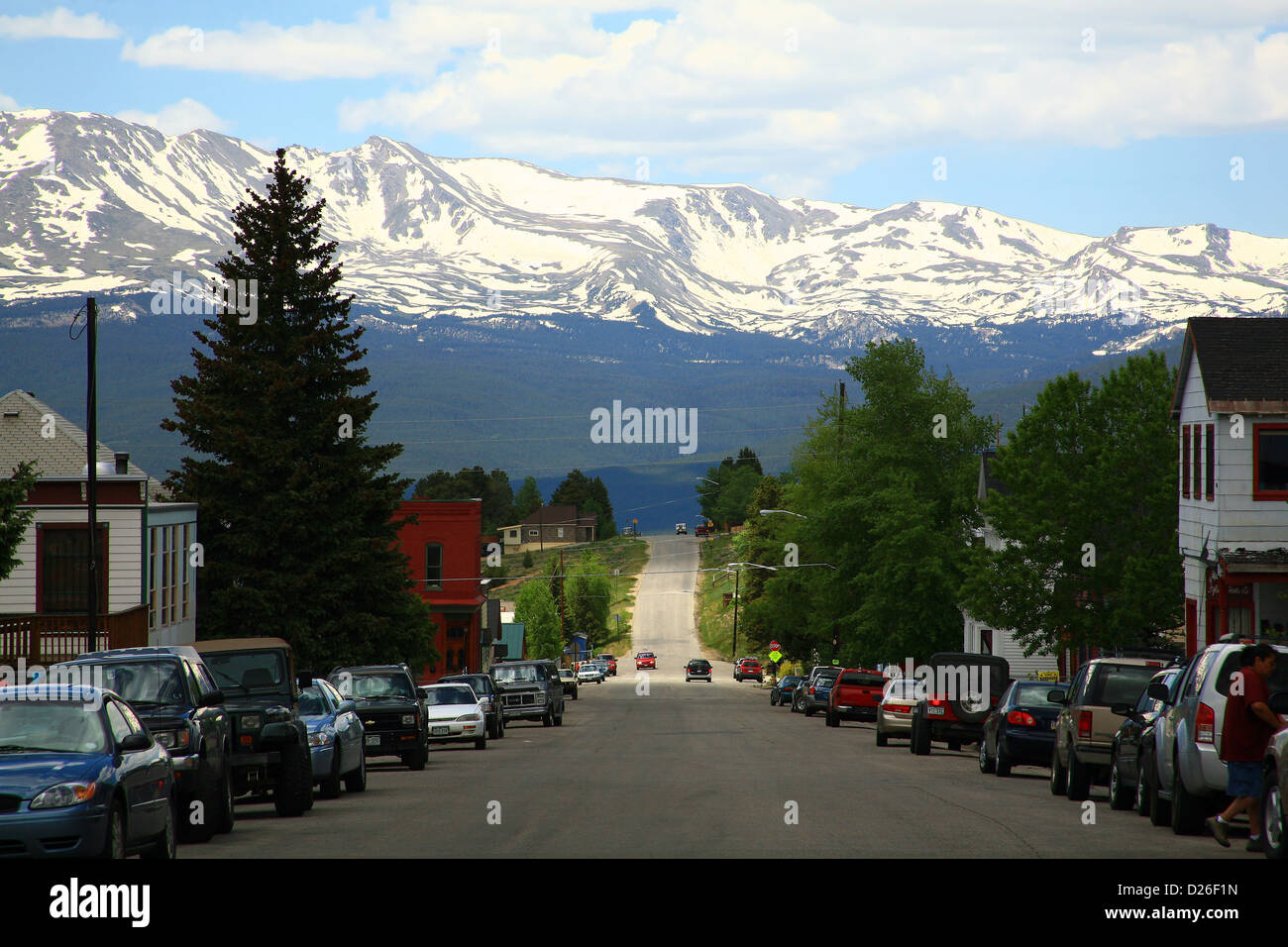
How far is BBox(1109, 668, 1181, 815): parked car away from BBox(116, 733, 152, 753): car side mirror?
10172 mm

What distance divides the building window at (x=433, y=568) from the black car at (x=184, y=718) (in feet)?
206

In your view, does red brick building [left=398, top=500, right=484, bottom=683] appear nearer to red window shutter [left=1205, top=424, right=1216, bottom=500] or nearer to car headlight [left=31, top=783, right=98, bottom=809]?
red window shutter [left=1205, top=424, right=1216, bottom=500]

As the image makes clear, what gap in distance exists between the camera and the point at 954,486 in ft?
199

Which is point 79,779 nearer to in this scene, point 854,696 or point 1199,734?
point 1199,734

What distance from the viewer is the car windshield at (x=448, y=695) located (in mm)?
35906

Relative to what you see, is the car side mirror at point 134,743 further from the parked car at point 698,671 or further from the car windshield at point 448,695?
the parked car at point 698,671

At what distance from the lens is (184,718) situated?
16.1 metres

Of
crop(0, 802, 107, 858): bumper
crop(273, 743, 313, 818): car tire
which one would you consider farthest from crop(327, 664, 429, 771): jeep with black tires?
crop(0, 802, 107, 858): bumper

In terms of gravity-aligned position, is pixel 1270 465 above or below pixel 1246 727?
above

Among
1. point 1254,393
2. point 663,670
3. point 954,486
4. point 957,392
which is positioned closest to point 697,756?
point 1254,393

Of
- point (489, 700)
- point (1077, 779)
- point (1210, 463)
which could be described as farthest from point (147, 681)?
point (1210, 463)

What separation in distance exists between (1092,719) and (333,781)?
9936 millimetres

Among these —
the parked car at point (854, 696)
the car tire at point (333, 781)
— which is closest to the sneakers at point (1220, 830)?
the car tire at point (333, 781)
